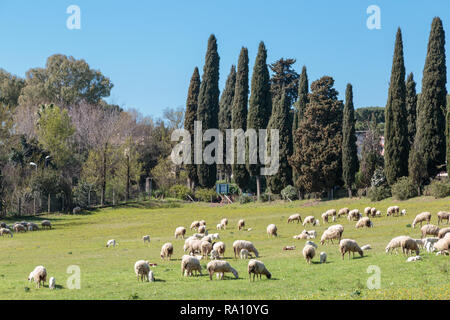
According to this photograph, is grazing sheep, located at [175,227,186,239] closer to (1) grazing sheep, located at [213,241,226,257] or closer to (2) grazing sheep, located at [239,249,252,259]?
(1) grazing sheep, located at [213,241,226,257]

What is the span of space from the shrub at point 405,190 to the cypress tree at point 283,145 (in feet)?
59.0

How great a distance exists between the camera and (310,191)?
64688 mm

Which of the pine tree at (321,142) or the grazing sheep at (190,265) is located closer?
the grazing sheep at (190,265)

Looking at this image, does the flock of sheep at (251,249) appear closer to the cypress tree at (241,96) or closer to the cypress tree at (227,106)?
the cypress tree at (241,96)

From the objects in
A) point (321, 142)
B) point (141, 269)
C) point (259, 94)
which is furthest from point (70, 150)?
point (141, 269)

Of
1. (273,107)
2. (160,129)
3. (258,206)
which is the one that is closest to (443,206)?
(258,206)

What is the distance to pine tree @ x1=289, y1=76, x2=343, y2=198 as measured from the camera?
209 feet

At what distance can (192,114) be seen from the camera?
83625mm

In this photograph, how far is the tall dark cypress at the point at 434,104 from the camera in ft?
185

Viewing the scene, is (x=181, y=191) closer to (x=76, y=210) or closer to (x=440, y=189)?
(x=76, y=210)

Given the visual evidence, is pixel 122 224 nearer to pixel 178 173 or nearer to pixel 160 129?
pixel 178 173

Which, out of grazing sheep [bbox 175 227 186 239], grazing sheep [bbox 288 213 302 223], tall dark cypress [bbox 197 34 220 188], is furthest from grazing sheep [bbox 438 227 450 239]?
tall dark cypress [bbox 197 34 220 188]

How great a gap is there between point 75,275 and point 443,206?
3095 cm

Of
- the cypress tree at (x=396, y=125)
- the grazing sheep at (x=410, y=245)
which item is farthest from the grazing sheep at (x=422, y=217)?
the cypress tree at (x=396, y=125)
